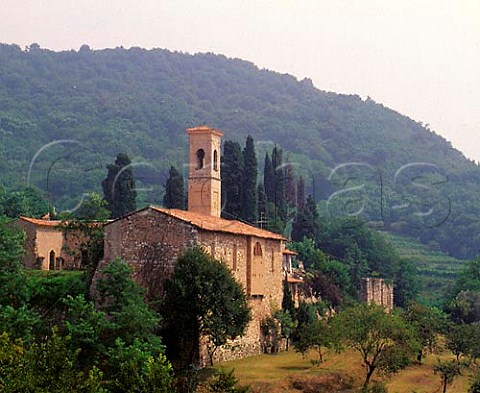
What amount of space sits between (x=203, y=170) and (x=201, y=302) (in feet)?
45.1

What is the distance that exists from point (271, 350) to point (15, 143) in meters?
81.6

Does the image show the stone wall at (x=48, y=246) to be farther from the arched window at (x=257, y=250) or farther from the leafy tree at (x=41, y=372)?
the leafy tree at (x=41, y=372)

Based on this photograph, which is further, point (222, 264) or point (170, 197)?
point (170, 197)

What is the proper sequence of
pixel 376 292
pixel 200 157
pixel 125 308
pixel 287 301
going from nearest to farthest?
pixel 125 308 < pixel 287 301 < pixel 200 157 < pixel 376 292

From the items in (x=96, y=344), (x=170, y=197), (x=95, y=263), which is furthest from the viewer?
(x=170, y=197)

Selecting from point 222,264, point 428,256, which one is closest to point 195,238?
point 222,264

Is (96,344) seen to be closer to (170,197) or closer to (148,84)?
(170,197)

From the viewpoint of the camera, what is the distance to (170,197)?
6150 centimetres

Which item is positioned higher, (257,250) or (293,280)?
(257,250)

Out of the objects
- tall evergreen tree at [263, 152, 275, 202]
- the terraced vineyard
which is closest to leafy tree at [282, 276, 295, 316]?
tall evergreen tree at [263, 152, 275, 202]

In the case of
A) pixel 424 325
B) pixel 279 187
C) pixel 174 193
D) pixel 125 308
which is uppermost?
pixel 279 187

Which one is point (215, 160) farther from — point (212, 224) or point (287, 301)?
point (212, 224)

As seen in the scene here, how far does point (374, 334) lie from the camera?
40.8 m

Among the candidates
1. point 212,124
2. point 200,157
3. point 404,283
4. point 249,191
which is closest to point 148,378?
point 200,157
